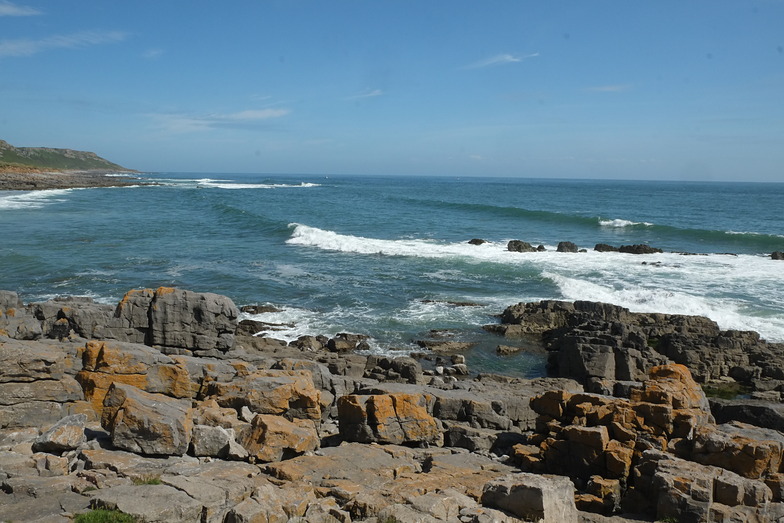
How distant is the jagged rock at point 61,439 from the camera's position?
10273mm

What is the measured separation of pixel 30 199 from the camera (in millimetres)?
79438

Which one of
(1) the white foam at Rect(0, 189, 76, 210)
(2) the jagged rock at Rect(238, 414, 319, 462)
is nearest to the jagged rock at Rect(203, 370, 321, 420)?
(2) the jagged rock at Rect(238, 414, 319, 462)

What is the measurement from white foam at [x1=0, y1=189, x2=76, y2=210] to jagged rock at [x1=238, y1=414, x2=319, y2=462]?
6866 centimetres

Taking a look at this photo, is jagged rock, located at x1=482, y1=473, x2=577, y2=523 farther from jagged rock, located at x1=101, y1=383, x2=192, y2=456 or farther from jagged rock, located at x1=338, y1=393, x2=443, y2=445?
jagged rock, located at x1=101, y1=383, x2=192, y2=456

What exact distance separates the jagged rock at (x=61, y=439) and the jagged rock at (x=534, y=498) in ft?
22.9

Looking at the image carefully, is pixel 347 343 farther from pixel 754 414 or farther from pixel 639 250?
pixel 639 250

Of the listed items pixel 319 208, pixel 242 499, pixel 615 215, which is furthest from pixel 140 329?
pixel 615 215

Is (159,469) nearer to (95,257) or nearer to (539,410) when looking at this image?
(539,410)

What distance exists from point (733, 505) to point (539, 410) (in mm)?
4553

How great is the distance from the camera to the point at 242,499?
8.84 meters

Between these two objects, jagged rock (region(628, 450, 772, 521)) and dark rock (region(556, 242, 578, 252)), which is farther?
dark rock (region(556, 242, 578, 252))

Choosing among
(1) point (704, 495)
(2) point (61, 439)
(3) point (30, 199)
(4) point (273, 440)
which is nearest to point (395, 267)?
(4) point (273, 440)

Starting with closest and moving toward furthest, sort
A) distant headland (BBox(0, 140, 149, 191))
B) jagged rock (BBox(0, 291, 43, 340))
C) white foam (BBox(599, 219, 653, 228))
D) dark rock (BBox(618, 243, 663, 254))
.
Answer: jagged rock (BBox(0, 291, 43, 340)) → dark rock (BBox(618, 243, 663, 254)) → white foam (BBox(599, 219, 653, 228)) → distant headland (BBox(0, 140, 149, 191))

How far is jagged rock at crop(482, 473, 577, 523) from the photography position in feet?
29.3
